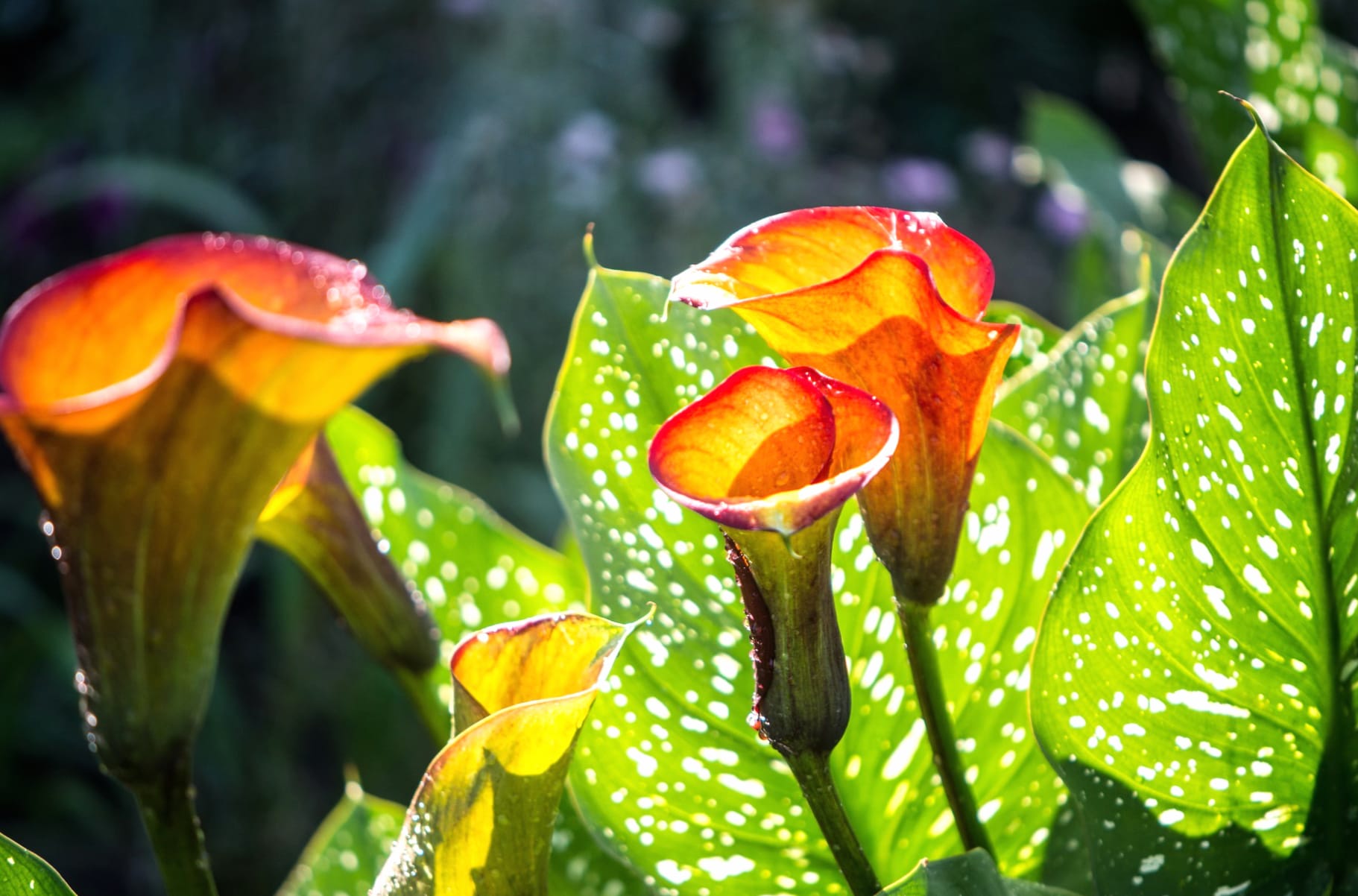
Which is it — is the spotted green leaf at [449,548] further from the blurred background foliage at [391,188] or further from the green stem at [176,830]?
the blurred background foliage at [391,188]

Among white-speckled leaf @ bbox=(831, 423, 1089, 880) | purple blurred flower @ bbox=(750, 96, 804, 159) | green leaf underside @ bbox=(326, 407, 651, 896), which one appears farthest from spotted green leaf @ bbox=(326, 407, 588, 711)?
purple blurred flower @ bbox=(750, 96, 804, 159)

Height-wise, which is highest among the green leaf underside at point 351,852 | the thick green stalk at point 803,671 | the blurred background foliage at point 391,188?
the thick green stalk at point 803,671

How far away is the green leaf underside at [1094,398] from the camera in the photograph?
1.25 ft

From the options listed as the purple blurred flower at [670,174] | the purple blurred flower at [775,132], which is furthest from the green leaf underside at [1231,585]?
the purple blurred flower at [775,132]

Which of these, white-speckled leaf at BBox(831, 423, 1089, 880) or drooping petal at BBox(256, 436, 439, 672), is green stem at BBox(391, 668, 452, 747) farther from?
white-speckled leaf at BBox(831, 423, 1089, 880)

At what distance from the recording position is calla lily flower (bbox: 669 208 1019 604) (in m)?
0.23

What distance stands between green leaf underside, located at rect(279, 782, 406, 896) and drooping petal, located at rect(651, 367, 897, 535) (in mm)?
199

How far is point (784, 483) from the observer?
255mm

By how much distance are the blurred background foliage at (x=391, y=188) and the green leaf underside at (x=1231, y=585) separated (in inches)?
42.4

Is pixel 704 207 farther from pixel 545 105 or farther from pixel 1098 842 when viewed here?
pixel 1098 842

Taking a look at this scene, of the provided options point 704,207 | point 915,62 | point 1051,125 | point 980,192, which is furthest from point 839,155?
point 1051,125

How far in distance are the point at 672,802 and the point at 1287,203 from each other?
0.73 ft

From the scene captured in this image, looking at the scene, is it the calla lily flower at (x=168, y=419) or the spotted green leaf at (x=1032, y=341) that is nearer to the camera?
the calla lily flower at (x=168, y=419)

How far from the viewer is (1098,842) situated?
0.28 metres
